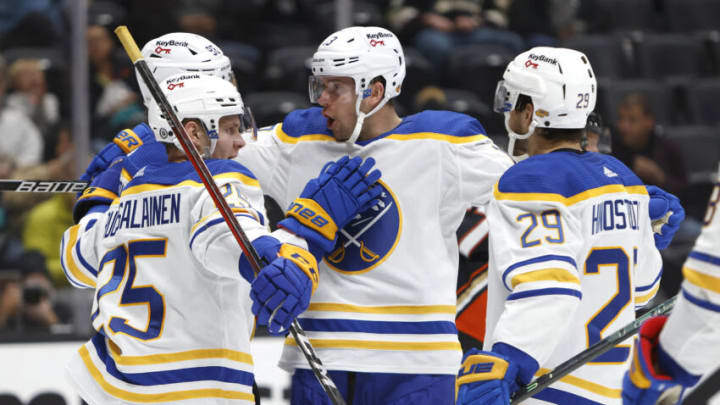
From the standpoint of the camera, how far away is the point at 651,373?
192 centimetres

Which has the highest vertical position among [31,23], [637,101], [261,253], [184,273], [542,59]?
[542,59]

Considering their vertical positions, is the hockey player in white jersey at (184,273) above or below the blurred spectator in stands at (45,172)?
above

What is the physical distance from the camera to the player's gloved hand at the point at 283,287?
242 centimetres

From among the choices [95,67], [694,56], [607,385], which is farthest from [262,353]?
Result: [694,56]

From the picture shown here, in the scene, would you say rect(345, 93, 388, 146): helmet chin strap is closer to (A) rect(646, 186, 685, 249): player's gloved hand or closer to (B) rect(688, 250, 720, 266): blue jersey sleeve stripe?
(A) rect(646, 186, 685, 249): player's gloved hand

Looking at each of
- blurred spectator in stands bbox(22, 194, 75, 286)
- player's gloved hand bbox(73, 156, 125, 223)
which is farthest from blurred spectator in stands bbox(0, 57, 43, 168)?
player's gloved hand bbox(73, 156, 125, 223)

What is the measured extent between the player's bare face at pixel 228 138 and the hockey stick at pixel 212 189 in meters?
0.21

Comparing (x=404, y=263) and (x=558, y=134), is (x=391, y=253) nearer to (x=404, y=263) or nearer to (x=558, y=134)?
(x=404, y=263)

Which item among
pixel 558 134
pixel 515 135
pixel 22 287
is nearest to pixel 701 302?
pixel 558 134

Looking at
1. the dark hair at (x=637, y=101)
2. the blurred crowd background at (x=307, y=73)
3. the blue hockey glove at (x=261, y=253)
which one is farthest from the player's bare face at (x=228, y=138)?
the dark hair at (x=637, y=101)

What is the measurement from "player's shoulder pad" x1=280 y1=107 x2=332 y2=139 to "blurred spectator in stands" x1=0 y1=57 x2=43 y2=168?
7.25 ft

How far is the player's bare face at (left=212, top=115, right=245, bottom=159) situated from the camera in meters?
2.73

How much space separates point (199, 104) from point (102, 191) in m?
0.45

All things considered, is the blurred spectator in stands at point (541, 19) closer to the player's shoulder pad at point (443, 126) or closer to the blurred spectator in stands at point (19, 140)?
the blurred spectator in stands at point (19, 140)
